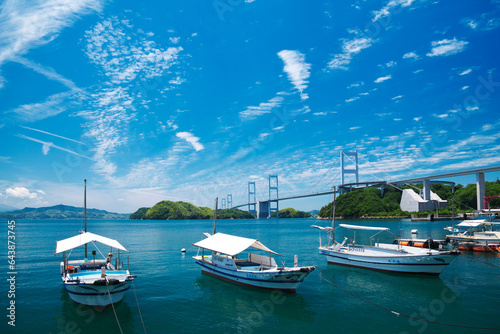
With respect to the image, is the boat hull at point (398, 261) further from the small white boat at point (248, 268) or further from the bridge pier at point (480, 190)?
the bridge pier at point (480, 190)

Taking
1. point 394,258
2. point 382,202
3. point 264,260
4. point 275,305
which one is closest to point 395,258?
point 394,258

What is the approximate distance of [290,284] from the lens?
56.5ft

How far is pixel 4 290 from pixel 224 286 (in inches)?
539

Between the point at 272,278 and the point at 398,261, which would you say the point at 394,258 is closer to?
the point at 398,261

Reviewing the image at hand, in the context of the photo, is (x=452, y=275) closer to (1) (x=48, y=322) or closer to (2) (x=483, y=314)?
(2) (x=483, y=314)

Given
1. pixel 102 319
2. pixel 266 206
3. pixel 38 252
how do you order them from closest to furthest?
1. pixel 102 319
2. pixel 38 252
3. pixel 266 206

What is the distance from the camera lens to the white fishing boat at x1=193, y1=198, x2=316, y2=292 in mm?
17125

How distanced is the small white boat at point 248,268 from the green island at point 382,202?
11760 centimetres

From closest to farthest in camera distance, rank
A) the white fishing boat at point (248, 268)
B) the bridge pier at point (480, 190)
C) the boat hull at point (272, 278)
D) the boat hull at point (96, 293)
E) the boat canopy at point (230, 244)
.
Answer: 1. the boat hull at point (96, 293)
2. the boat hull at point (272, 278)
3. the white fishing boat at point (248, 268)
4. the boat canopy at point (230, 244)
5. the bridge pier at point (480, 190)

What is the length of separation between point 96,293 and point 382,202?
5360 inches

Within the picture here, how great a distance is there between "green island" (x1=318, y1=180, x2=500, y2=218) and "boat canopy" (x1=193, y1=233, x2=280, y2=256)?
11818 cm

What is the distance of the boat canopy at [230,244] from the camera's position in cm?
1886

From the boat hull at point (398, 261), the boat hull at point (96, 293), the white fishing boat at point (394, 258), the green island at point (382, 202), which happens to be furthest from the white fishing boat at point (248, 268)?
the green island at point (382, 202)

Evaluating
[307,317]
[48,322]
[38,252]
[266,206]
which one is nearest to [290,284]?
[307,317]
